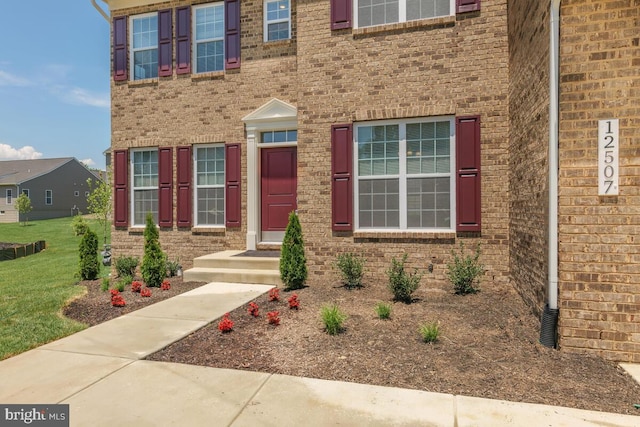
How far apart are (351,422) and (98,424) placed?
69.3 inches

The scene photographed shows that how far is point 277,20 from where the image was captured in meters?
8.34

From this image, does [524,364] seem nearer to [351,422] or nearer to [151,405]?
[351,422]

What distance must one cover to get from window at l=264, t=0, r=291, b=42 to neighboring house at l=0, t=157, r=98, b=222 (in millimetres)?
38220

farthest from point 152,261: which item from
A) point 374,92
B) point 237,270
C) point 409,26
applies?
point 409,26

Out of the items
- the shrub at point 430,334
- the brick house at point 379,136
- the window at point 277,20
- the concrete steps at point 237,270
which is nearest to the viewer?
the brick house at point 379,136

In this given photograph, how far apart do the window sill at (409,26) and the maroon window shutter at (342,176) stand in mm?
1709

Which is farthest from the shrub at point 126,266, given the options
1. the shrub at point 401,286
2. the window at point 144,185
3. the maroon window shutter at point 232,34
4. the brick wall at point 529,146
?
the brick wall at point 529,146

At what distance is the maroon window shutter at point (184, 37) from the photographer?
8789 mm

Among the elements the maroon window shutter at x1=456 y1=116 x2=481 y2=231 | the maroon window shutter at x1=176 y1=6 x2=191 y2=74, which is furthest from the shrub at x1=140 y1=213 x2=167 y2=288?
the maroon window shutter at x1=456 y1=116 x2=481 y2=231

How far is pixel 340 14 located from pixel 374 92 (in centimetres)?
161

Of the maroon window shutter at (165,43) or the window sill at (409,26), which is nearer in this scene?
the window sill at (409,26)

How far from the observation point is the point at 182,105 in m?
8.89

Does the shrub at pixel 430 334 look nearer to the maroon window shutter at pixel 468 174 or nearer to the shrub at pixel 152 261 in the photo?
the maroon window shutter at pixel 468 174

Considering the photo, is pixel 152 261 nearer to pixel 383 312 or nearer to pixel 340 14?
pixel 383 312
